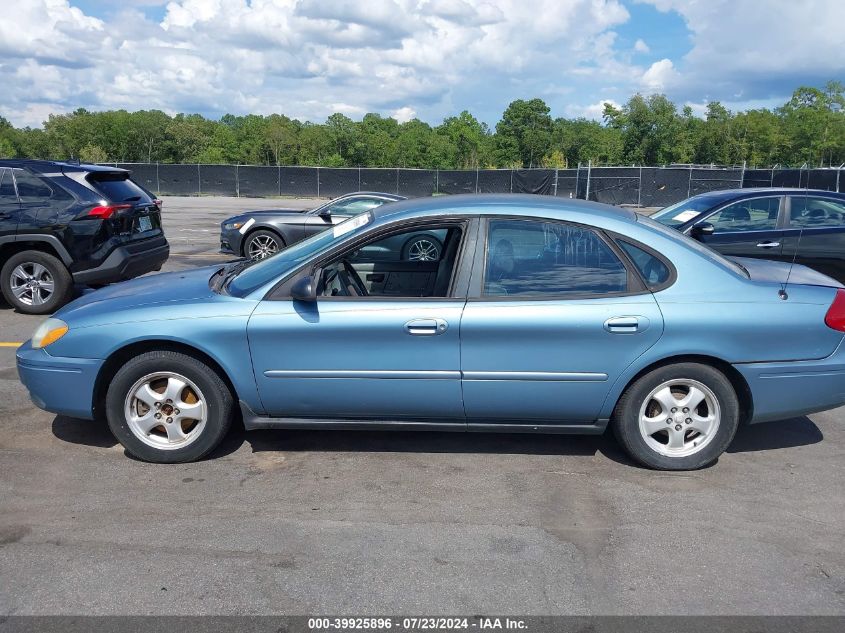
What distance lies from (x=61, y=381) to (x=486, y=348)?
8.19ft

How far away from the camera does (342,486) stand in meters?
4.22

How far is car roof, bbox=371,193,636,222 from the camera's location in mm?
4469

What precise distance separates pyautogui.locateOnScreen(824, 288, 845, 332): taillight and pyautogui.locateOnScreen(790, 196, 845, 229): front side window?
203 inches

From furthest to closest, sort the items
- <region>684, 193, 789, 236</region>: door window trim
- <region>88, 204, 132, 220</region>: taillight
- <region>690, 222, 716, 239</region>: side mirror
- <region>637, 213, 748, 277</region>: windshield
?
<region>684, 193, 789, 236</region>: door window trim → <region>690, 222, 716, 239</region>: side mirror → <region>88, 204, 132, 220</region>: taillight → <region>637, 213, 748, 277</region>: windshield

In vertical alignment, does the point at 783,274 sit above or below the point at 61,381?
above

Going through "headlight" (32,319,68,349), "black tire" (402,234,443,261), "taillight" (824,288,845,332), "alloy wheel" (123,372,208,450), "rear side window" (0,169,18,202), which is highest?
"rear side window" (0,169,18,202)

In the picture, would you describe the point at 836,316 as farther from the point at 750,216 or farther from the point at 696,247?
the point at 750,216

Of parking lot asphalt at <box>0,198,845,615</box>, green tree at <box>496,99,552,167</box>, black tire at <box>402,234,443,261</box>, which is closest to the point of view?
parking lot asphalt at <box>0,198,845,615</box>

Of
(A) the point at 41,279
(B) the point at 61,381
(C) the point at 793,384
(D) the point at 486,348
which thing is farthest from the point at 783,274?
(A) the point at 41,279

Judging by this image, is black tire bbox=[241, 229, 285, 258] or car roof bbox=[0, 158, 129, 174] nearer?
car roof bbox=[0, 158, 129, 174]

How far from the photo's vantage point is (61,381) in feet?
14.6

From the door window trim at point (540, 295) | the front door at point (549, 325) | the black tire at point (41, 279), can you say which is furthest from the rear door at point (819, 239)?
the black tire at point (41, 279)

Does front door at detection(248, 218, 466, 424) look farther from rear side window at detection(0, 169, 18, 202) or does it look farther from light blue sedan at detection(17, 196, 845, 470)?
rear side window at detection(0, 169, 18, 202)

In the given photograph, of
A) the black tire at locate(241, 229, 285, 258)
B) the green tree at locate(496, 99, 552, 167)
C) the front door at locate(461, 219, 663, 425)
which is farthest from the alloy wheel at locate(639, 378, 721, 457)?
the green tree at locate(496, 99, 552, 167)
